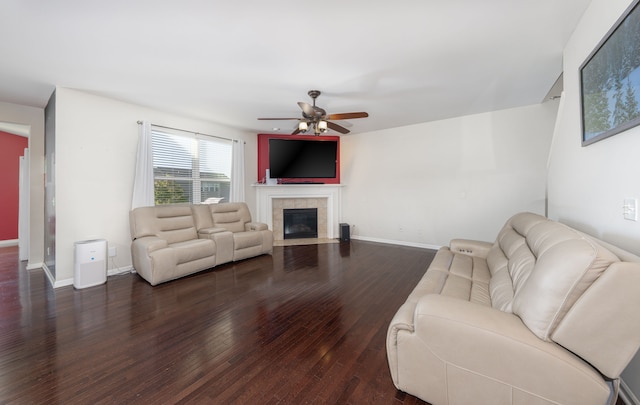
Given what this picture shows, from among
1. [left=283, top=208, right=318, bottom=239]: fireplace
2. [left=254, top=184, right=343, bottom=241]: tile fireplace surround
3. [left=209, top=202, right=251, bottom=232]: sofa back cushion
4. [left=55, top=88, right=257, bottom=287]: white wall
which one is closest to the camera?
[left=55, top=88, right=257, bottom=287]: white wall

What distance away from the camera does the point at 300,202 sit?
586 cm

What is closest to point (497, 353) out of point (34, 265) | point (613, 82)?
point (613, 82)

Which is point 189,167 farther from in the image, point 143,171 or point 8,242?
point 8,242

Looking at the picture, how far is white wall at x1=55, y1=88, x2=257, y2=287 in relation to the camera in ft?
10.3

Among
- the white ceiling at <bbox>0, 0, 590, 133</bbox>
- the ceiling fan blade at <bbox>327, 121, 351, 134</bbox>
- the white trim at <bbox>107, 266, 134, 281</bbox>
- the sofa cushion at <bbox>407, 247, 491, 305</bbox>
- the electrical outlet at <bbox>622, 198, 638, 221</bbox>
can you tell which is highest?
the white ceiling at <bbox>0, 0, 590, 133</bbox>

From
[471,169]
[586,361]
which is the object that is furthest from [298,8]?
[471,169]

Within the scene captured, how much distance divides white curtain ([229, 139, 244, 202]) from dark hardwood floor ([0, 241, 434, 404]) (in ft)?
6.42

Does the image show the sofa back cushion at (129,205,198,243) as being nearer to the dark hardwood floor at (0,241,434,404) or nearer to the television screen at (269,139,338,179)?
the dark hardwood floor at (0,241,434,404)

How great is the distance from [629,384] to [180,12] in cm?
371

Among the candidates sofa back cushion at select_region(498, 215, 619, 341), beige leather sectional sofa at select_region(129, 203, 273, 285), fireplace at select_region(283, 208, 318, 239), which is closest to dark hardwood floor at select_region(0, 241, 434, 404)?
beige leather sectional sofa at select_region(129, 203, 273, 285)

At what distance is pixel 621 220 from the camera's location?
56.9 inches

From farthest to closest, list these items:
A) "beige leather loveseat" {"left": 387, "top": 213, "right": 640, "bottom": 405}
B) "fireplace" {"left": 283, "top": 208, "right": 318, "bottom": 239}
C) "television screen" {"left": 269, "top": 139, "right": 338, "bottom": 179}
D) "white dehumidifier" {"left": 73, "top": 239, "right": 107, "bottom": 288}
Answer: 1. "fireplace" {"left": 283, "top": 208, "right": 318, "bottom": 239}
2. "television screen" {"left": 269, "top": 139, "right": 338, "bottom": 179}
3. "white dehumidifier" {"left": 73, "top": 239, "right": 107, "bottom": 288}
4. "beige leather loveseat" {"left": 387, "top": 213, "right": 640, "bottom": 405}

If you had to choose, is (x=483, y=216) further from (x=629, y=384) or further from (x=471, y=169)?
(x=629, y=384)

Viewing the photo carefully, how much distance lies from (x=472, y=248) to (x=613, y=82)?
1899 millimetres
